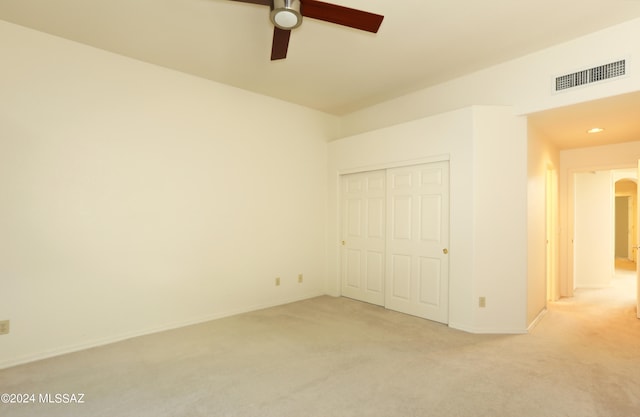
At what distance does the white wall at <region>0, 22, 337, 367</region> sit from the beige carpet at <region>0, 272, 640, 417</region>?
39 centimetres

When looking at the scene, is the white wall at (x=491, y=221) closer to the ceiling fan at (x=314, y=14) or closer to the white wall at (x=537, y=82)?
the white wall at (x=537, y=82)

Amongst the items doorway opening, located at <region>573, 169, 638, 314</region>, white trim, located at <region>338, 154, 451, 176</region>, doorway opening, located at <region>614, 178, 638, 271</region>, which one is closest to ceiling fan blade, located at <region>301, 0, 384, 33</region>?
white trim, located at <region>338, 154, 451, 176</region>

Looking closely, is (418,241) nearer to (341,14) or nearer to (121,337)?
(341,14)

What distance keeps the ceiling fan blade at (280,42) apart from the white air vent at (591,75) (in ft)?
9.04

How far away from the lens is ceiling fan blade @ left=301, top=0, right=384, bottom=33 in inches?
85.7

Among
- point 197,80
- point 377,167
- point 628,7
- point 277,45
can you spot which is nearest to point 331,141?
point 377,167

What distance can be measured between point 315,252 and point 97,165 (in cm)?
312

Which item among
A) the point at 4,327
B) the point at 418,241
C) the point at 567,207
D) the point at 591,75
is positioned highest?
the point at 591,75

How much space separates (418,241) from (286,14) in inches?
119

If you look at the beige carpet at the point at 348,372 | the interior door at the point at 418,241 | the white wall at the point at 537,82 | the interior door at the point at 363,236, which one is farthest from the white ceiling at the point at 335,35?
the beige carpet at the point at 348,372

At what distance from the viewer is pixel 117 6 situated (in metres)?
2.68

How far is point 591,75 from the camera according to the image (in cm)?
306

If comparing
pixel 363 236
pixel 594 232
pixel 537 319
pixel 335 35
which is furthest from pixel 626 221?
pixel 335 35

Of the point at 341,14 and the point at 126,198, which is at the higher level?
the point at 341,14
